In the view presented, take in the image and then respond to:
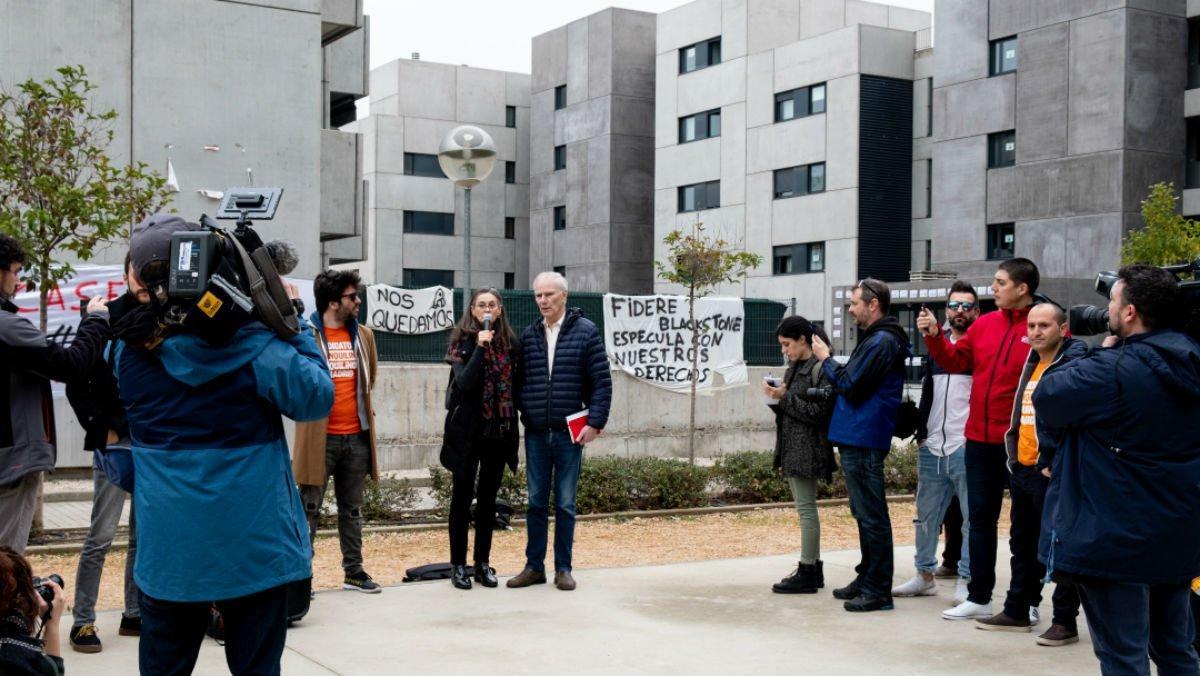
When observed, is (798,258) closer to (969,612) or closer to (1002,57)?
(1002,57)

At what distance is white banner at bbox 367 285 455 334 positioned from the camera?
726 inches

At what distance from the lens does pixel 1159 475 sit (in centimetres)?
476

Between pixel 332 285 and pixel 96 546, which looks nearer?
pixel 96 546

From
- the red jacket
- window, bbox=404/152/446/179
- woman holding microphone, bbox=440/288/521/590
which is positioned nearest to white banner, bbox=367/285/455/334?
woman holding microphone, bbox=440/288/521/590

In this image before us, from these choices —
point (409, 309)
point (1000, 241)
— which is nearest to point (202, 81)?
point (409, 309)

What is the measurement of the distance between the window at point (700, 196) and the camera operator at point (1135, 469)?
152ft

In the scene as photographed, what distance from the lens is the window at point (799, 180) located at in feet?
155

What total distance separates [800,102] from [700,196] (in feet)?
20.7

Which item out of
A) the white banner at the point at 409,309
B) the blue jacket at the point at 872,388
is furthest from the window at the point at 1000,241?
the blue jacket at the point at 872,388

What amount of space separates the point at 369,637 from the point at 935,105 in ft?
133

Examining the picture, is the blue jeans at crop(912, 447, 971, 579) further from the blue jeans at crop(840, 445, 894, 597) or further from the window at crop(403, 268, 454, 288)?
the window at crop(403, 268, 454, 288)

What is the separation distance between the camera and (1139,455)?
4.79 meters

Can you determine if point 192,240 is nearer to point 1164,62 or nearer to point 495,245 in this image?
point 1164,62

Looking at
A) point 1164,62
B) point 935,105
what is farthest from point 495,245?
point 1164,62
